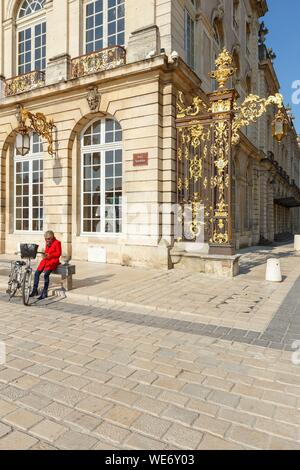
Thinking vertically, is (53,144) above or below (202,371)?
above

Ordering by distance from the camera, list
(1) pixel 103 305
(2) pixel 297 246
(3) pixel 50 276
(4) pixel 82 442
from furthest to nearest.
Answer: (2) pixel 297 246 → (3) pixel 50 276 → (1) pixel 103 305 → (4) pixel 82 442

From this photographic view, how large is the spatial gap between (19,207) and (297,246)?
1440 centimetres

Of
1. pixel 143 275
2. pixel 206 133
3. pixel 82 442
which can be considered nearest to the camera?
pixel 82 442

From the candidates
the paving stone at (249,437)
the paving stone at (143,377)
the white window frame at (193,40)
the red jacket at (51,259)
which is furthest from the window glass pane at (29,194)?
the paving stone at (249,437)

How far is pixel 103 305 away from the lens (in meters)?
6.11

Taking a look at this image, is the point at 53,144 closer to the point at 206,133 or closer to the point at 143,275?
the point at 206,133

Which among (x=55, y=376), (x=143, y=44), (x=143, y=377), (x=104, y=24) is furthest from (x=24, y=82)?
(x=143, y=377)

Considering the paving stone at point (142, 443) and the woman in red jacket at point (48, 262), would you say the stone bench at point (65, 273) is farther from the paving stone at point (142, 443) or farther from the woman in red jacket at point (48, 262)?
the paving stone at point (142, 443)

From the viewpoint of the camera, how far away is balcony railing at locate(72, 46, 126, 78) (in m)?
11.0

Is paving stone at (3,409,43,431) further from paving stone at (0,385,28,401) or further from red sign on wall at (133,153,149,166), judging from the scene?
red sign on wall at (133,153,149,166)

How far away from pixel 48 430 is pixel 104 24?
13136mm

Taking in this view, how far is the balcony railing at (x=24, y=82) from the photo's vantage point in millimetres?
13055

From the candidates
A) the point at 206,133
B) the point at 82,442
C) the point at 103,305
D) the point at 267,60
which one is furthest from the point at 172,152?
the point at 267,60

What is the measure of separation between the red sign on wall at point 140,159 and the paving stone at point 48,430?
8.66m
